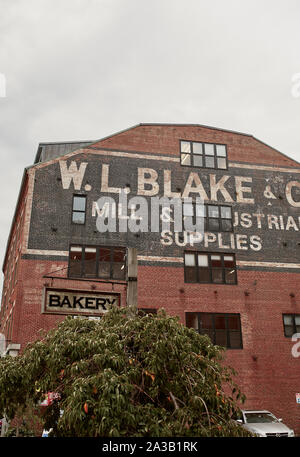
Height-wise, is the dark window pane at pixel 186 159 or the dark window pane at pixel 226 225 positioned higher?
the dark window pane at pixel 186 159

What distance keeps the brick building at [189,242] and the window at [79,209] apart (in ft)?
0.21

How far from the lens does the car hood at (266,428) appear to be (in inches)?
710

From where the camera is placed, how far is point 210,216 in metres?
29.0

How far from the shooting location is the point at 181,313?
2622 cm

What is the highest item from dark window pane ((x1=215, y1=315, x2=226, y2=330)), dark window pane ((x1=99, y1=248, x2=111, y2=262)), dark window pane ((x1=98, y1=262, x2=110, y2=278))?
dark window pane ((x1=99, y1=248, x2=111, y2=262))

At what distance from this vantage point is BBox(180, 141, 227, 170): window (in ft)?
99.2

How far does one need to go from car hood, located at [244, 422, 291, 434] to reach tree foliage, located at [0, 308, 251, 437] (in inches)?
394

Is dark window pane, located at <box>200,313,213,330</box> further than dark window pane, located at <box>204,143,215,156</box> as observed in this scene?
No

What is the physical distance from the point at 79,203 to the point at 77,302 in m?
18.5

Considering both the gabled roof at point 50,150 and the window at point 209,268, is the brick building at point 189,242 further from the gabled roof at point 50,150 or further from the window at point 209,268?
the gabled roof at point 50,150

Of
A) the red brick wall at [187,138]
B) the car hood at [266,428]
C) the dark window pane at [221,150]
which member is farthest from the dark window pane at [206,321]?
the dark window pane at [221,150]

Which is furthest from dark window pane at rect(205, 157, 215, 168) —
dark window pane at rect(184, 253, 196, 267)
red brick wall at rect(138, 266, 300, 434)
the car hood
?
the car hood

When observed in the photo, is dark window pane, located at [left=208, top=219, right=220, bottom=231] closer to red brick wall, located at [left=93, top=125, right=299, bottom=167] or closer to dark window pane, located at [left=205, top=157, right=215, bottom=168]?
dark window pane, located at [left=205, top=157, right=215, bottom=168]

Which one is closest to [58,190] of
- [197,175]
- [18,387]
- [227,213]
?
[197,175]
